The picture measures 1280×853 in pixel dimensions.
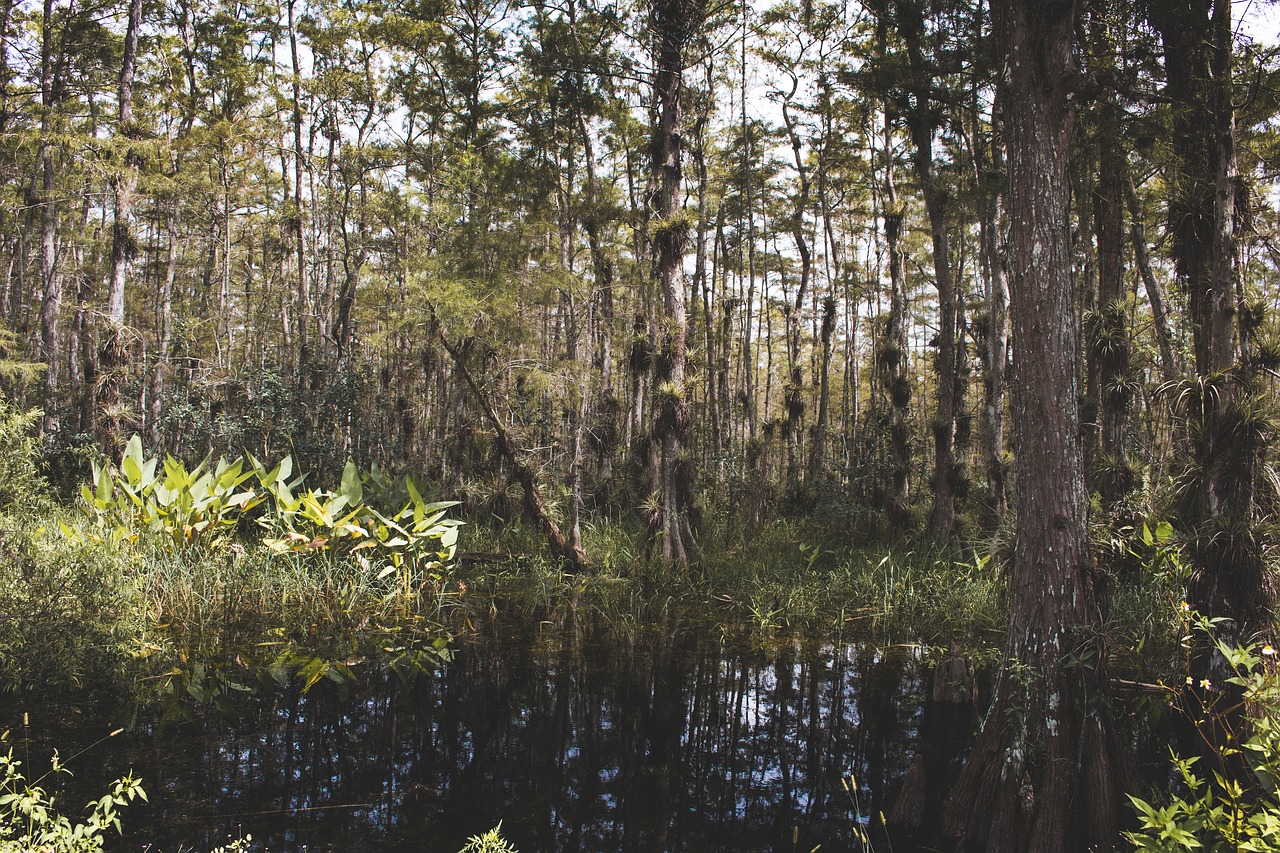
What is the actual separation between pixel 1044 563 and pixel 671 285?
20.9 feet

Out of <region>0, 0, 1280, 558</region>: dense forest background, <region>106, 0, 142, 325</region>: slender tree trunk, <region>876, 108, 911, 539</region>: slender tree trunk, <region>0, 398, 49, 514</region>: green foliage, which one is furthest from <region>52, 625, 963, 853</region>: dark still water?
<region>106, 0, 142, 325</region>: slender tree trunk

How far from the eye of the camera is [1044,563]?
3609mm

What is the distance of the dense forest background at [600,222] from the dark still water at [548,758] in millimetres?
2860

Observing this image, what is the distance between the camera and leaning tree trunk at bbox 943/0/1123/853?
11.1 feet

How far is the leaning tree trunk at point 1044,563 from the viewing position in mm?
3396

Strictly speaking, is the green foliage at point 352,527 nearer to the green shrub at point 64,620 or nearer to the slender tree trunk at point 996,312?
the green shrub at point 64,620

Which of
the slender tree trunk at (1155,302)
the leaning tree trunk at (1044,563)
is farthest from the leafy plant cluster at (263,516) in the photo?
the slender tree trunk at (1155,302)

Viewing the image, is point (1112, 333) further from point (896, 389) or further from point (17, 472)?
point (17, 472)

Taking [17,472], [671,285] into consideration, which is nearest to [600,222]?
[671,285]

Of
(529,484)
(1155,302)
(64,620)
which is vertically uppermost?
(1155,302)

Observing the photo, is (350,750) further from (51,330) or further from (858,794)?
(51,330)

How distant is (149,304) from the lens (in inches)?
1006

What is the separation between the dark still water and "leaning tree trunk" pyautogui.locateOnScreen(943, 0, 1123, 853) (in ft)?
3.01

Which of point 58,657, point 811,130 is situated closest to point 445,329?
point 58,657
